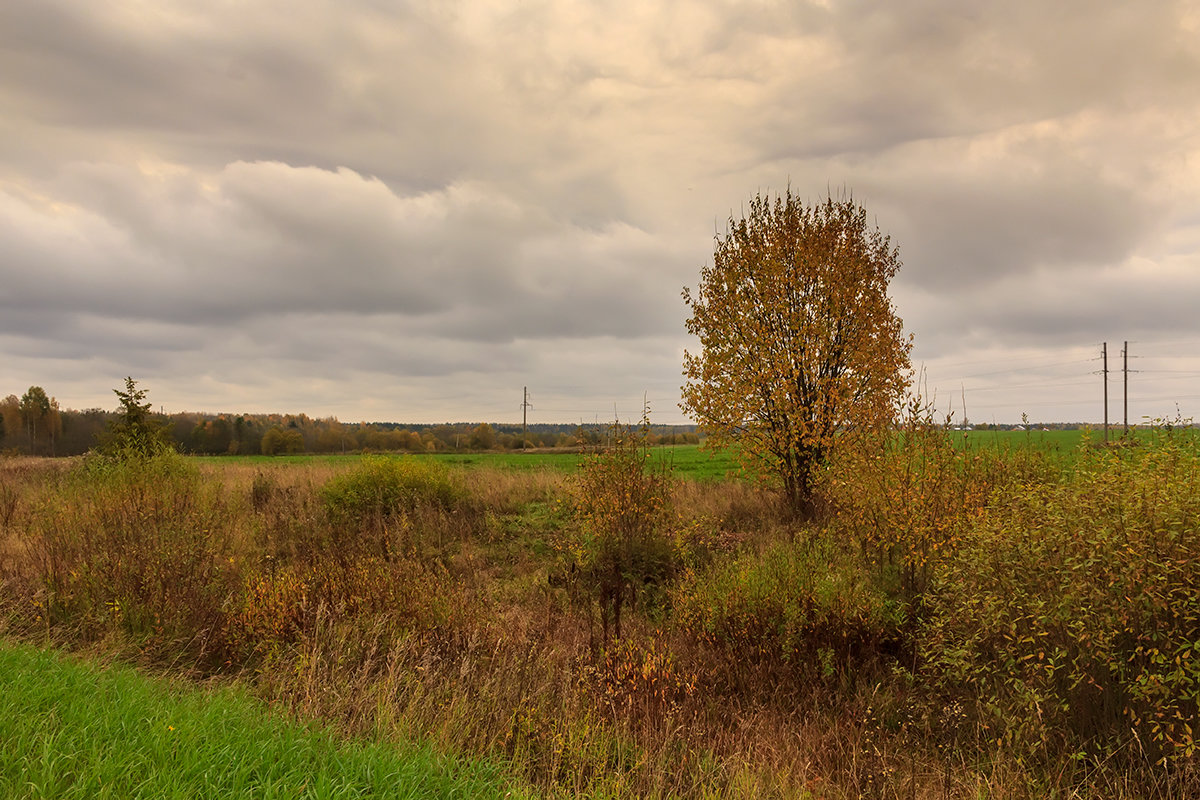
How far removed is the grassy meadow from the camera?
398cm

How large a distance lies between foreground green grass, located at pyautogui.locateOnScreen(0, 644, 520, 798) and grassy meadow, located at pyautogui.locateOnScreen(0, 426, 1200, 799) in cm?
3

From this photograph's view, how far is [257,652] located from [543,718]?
3375 mm

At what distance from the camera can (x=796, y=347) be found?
41.4 ft

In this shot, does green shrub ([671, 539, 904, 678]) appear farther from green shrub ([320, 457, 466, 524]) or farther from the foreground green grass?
green shrub ([320, 457, 466, 524])

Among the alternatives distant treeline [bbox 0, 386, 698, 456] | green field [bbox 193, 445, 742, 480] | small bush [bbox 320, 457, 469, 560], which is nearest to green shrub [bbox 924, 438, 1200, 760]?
green field [bbox 193, 445, 742, 480]

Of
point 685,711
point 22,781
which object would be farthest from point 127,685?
point 685,711

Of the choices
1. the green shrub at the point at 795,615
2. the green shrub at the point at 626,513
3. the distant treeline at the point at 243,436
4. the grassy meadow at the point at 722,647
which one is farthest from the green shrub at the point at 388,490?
the distant treeline at the point at 243,436

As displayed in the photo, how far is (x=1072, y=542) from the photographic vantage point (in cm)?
451

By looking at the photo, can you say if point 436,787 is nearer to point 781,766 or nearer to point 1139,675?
point 781,766

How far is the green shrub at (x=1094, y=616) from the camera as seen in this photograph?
4098 millimetres

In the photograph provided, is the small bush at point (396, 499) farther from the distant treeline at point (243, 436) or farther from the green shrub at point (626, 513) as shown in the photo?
the distant treeline at point (243, 436)

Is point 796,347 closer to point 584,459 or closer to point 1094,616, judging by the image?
point 584,459

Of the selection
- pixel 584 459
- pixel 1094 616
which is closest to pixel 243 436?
pixel 584 459

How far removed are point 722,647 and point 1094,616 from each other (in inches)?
139
